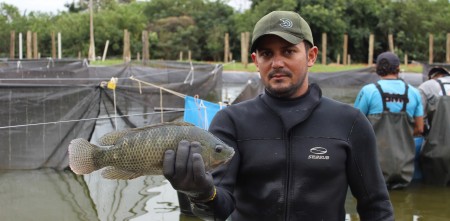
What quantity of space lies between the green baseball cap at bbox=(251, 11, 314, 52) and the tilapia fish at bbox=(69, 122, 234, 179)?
19.8 inches

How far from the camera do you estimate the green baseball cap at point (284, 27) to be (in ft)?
7.54

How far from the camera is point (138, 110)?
8.33 metres

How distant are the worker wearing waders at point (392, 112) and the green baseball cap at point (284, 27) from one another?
4405 millimetres

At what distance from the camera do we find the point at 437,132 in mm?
7113

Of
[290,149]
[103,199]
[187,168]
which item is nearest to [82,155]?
[187,168]

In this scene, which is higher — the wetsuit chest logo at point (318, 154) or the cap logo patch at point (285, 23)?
the cap logo patch at point (285, 23)

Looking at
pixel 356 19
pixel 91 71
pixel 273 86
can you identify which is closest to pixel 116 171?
pixel 273 86

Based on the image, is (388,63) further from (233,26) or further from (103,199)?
(233,26)

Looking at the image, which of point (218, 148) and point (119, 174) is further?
point (119, 174)

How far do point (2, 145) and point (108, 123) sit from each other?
143cm

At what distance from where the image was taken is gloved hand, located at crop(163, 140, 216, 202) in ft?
6.44

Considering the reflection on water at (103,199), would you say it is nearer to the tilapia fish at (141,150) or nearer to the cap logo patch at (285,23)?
the tilapia fish at (141,150)

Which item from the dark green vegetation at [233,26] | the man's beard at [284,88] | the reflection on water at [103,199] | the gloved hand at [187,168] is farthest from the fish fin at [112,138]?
the dark green vegetation at [233,26]

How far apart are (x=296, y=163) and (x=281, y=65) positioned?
418mm
